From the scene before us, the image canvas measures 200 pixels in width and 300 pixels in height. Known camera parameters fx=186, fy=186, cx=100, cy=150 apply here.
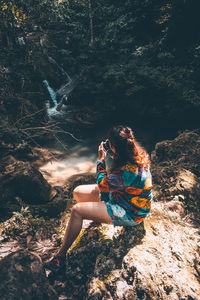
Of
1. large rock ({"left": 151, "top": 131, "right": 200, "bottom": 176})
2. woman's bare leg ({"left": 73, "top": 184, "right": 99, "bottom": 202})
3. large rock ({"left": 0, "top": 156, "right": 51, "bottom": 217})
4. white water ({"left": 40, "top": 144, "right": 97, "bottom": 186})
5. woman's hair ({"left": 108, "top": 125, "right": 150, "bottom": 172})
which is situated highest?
woman's hair ({"left": 108, "top": 125, "right": 150, "bottom": 172})

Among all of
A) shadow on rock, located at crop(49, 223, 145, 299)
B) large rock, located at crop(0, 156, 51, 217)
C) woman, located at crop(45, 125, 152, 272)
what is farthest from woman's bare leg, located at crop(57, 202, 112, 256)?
large rock, located at crop(0, 156, 51, 217)

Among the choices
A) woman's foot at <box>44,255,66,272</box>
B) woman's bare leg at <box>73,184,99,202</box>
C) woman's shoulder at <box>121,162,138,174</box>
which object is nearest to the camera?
woman's shoulder at <box>121,162,138,174</box>

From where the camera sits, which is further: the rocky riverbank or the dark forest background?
the dark forest background

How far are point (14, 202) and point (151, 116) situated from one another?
676 centimetres

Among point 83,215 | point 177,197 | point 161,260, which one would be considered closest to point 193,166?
point 177,197

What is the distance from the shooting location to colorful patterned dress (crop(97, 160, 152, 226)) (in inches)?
82.0

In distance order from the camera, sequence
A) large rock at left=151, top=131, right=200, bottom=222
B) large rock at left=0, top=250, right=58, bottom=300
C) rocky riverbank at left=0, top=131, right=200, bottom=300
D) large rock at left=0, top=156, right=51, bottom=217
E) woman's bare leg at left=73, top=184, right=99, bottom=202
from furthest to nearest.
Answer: large rock at left=0, top=156, right=51, bottom=217 < large rock at left=151, top=131, right=200, bottom=222 < woman's bare leg at left=73, top=184, right=99, bottom=202 < rocky riverbank at left=0, top=131, right=200, bottom=300 < large rock at left=0, top=250, right=58, bottom=300

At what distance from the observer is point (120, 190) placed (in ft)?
7.02

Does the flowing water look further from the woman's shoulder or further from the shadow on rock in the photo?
the woman's shoulder

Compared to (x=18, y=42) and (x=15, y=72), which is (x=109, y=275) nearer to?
(x=15, y=72)

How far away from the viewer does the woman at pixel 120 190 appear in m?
2.09

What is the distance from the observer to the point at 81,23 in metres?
10.7

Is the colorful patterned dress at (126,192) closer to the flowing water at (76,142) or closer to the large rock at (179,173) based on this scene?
the large rock at (179,173)

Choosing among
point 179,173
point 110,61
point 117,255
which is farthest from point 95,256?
point 110,61
